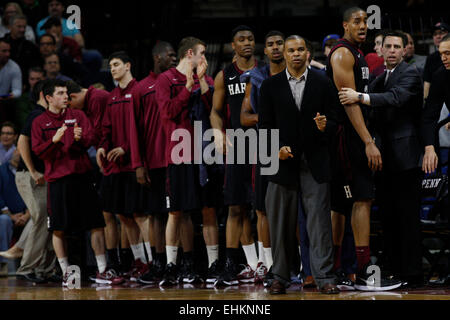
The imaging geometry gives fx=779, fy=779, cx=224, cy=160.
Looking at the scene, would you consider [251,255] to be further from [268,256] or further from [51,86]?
[51,86]

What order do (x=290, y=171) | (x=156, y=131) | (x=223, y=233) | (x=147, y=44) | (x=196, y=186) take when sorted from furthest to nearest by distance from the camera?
(x=147, y=44) < (x=223, y=233) < (x=156, y=131) < (x=196, y=186) < (x=290, y=171)

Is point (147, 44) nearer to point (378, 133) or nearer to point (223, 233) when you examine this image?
point (223, 233)

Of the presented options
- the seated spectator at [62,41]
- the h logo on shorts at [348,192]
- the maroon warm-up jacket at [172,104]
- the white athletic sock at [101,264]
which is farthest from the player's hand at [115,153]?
the seated spectator at [62,41]

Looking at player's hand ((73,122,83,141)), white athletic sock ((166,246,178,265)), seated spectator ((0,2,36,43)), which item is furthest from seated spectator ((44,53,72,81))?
white athletic sock ((166,246,178,265))

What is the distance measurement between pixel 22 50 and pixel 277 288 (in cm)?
679

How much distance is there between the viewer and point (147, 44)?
12.9 metres

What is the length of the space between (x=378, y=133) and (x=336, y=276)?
52.0 inches

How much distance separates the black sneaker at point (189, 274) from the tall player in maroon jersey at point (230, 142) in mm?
372

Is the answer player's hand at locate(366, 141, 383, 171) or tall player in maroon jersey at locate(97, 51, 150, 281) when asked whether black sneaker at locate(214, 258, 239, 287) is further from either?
player's hand at locate(366, 141, 383, 171)

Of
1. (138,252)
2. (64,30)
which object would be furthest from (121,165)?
(64,30)

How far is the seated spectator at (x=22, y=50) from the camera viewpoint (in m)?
11.1

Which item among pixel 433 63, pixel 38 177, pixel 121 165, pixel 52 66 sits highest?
pixel 52 66

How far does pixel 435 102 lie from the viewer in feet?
20.8
